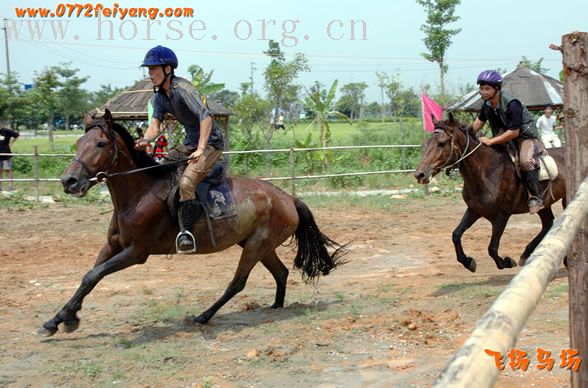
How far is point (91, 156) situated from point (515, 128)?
4.55 metres

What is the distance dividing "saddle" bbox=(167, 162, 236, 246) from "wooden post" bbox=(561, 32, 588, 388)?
11.1 feet

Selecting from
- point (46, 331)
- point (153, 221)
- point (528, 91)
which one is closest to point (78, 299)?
point (46, 331)

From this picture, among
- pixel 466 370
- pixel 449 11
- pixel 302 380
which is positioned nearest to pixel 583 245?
pixel 302 380

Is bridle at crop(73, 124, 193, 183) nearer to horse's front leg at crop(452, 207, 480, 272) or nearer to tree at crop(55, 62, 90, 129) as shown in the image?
horse's front leg at crop(452, 207, 480, 272)

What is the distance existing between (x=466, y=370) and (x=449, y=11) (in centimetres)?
3315

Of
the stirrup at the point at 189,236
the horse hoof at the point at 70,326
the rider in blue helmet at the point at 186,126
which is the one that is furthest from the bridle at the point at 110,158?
the horse hoof at the point at 70,326

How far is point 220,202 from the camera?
6.39m

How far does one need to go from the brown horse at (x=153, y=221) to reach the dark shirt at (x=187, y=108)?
1.29 ft

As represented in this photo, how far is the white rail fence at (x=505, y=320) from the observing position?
1698 mm

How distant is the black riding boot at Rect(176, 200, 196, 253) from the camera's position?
20.1 feet

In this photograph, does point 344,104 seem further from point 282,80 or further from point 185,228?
point 185,228

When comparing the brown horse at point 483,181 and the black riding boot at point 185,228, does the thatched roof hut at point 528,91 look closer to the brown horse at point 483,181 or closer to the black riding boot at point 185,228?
the brown horse at point 483,181

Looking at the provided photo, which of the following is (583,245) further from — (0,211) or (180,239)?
(0,211)

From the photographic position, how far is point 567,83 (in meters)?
3.95
